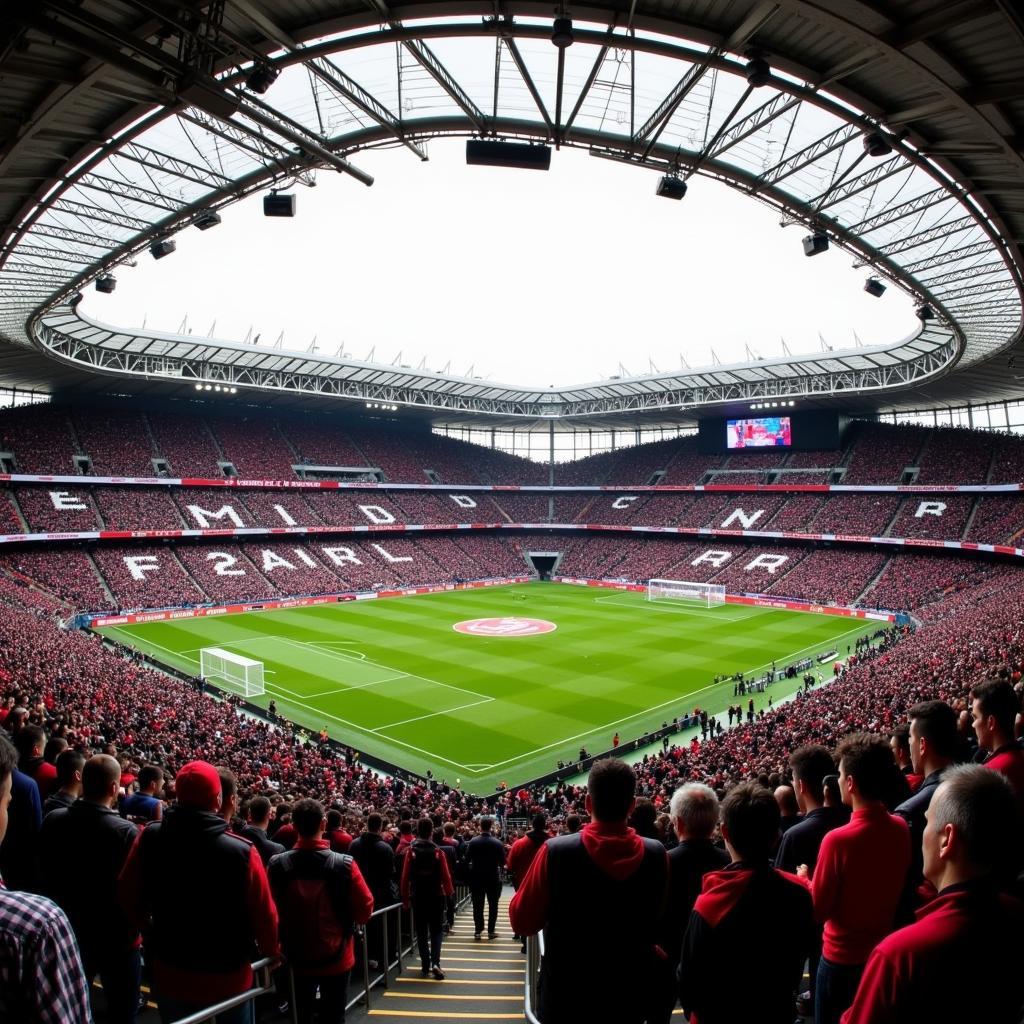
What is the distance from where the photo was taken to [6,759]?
2.76m

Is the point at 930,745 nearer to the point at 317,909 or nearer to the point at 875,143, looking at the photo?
the point at 317,909

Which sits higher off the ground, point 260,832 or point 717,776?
point 260,832

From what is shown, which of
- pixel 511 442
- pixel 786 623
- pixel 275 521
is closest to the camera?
pixel 786 623

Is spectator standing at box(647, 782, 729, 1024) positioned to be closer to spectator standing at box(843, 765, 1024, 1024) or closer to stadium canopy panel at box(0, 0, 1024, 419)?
spectator standing at box(843, 765, 1024, 1024)

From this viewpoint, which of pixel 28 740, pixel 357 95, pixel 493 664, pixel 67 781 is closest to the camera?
pixel 67 781

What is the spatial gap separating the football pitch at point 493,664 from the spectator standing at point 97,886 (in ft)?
56.2

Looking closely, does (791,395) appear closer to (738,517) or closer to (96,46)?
(738,517)

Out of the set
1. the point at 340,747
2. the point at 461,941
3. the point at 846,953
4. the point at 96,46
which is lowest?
the point at 340,747

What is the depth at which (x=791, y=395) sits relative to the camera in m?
52.7

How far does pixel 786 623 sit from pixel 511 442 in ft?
142

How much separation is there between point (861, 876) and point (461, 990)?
15.5 feet

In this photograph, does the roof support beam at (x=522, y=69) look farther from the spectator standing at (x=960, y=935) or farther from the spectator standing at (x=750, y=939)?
the spectator standing at (x=960, y=935)

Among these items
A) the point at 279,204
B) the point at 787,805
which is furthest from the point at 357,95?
the point at 787,805

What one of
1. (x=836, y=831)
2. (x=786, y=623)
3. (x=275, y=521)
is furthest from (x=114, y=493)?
(x=836, y=831)
